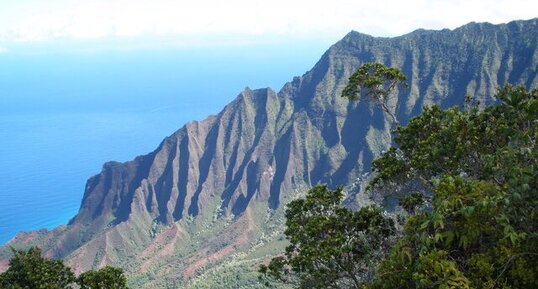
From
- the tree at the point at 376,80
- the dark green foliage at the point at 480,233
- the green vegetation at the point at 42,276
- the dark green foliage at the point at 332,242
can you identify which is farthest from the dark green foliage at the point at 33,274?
the tree at the point at 376,80

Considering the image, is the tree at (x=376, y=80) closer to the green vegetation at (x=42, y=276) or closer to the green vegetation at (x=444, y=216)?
the green vegetation at (x=444, y=216)

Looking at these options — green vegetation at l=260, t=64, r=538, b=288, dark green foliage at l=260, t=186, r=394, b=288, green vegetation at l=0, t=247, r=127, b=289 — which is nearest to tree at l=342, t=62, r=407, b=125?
green vegetation at l=260, t=64, r=538, b=288

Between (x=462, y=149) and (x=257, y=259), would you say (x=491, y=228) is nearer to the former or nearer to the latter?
(x=462, y=149)

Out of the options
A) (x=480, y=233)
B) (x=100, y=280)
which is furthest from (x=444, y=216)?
(x=100, y=280)

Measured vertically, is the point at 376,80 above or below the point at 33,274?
above

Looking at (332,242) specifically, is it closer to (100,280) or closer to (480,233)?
(480,233)
